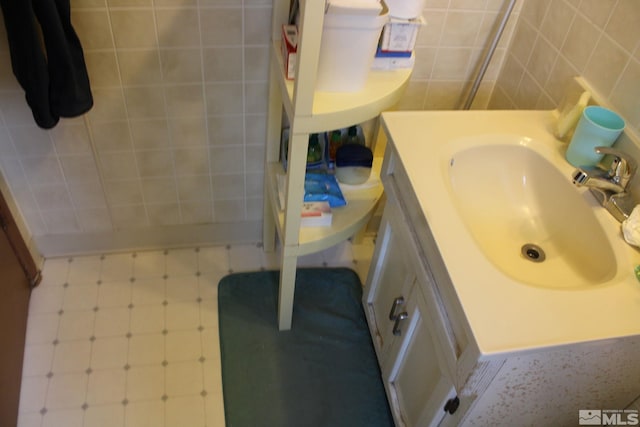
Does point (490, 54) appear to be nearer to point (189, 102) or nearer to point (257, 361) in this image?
point (189, 102)

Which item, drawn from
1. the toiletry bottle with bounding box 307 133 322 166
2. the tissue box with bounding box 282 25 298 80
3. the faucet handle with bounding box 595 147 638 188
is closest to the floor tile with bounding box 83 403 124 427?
the toiletry bottle with bounding box 307 133 322 166

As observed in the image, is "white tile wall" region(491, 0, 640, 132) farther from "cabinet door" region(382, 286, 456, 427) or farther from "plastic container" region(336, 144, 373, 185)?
"cabinet door" region(382, 286, 456, 427)

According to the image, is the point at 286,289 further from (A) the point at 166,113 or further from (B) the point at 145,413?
(A) the point at 166,113

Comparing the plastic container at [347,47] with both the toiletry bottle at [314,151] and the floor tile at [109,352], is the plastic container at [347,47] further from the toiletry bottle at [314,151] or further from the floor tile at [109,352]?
the floor tile at [109,352]

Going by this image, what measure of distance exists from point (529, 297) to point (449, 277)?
15cm

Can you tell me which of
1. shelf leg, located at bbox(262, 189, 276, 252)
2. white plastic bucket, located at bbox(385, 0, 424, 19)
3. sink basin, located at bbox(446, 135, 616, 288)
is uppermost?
white plastic bucket, located at bbox(385, 0, 424, 19)

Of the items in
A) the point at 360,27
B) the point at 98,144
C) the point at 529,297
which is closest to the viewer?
the point at 529,297

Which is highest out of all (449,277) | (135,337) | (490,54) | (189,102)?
(490,54)

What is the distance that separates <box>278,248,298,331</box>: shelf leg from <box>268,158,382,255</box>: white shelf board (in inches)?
2.0

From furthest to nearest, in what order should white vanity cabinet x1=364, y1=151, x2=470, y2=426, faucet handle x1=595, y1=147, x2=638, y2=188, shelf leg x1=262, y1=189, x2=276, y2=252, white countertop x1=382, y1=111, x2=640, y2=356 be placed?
shelf leg x1=262, y1=189, x2=276, y2=252 < white vanity cabinet x1=364, y1=151, x2=470, y2=426 < faucet handle x1=595, y1=147, x2=638, y2=188 < white countertop x1=382, y1=111, x2=640, y2=356

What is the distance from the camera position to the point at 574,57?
134cm

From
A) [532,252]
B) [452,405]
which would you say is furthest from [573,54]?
[452,405]

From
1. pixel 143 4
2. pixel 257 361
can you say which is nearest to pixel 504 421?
pixel 257 361

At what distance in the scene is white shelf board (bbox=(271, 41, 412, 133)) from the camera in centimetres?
123
